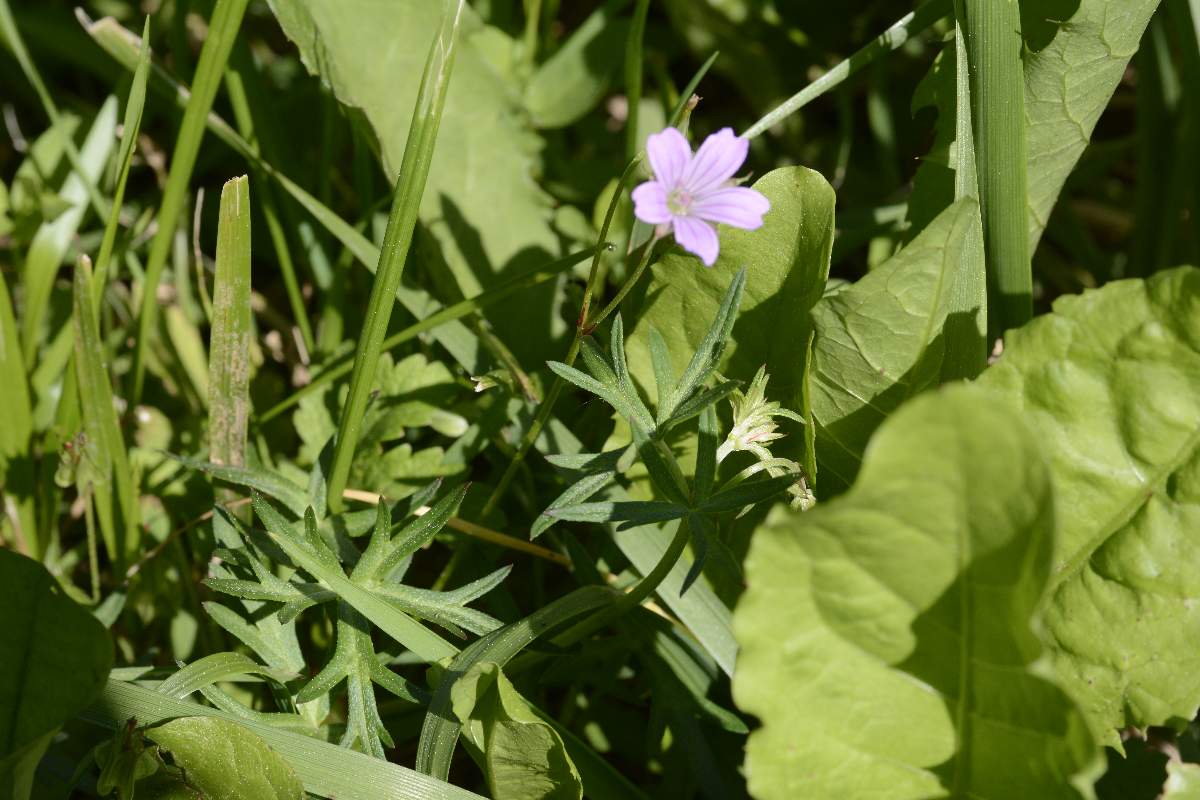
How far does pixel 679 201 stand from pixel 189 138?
3.48 feet

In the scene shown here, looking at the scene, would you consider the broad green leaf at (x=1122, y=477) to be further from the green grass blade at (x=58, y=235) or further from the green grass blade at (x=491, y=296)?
the green grass blade at (x=58, y=235)

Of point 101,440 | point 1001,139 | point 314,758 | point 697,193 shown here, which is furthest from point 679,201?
point 101,440

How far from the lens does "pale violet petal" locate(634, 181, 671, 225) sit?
1532 mm

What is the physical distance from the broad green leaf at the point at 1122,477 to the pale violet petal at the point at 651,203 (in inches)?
23.8

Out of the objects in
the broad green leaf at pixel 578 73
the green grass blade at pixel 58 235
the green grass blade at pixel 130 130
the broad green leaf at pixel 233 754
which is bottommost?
the broad green leaf at pixel 233 754

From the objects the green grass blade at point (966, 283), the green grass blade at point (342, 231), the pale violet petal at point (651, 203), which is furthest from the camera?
the green grass blade at point (342, 231)

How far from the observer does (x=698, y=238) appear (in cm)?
157

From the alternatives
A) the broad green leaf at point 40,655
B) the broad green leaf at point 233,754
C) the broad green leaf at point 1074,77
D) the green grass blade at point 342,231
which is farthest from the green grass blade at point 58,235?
the broad green leaf at point 1074,77

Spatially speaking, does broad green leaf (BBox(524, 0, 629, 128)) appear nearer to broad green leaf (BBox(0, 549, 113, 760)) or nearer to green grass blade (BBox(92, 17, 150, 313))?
green grass blade (BBox(92, 17, 150, 313))

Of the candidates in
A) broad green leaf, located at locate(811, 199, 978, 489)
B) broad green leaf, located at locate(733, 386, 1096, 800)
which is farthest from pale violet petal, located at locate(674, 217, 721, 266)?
broad green leaf, located at locate(733, 386, 1096, 800)

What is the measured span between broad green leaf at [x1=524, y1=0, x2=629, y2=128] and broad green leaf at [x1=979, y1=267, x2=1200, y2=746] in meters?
1.52

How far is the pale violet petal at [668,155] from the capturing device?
157 centimetres

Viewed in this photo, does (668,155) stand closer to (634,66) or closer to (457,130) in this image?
(634,66)

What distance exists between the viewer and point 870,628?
5.01 feet
